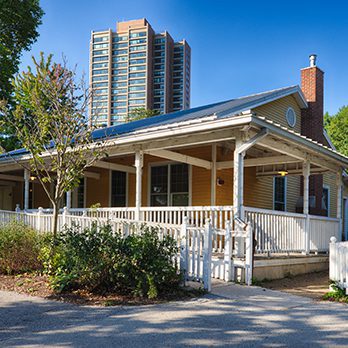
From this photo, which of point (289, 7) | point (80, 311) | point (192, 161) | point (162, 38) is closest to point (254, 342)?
point (80, 311)

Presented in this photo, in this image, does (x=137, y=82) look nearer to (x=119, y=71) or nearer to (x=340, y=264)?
(x=119, y=71)

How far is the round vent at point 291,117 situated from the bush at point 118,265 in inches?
380

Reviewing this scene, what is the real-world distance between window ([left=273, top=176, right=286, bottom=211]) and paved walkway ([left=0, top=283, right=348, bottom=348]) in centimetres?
885

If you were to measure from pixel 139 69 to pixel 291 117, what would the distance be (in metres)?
132

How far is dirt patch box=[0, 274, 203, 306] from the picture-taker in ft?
22.2

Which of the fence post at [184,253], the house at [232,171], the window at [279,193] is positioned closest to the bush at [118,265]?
the fence post at [184,253]

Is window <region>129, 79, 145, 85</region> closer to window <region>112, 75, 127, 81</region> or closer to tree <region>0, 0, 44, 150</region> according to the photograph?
window <region>112, 75, 127, 81</region>

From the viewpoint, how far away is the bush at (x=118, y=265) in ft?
23.7

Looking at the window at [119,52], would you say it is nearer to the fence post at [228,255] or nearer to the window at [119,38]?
the window at [119,38]

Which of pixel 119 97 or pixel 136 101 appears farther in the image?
pixel 119 97

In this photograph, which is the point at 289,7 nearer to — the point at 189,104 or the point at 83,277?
the point at 83,277

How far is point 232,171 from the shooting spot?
13.9 m

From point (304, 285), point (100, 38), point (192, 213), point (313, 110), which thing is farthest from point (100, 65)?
point (304, 285)

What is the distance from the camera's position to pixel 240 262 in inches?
348
